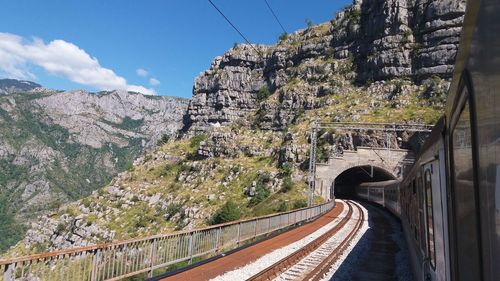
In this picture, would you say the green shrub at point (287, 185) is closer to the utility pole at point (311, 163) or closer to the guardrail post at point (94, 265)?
the utility pole at point (311, 163)

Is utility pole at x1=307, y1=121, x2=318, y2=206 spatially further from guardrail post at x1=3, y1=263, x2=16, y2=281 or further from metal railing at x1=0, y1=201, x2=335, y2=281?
guardrail post at x1=3, y1=263, x2=16, y2=281

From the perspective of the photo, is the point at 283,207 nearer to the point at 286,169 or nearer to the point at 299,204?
the point at 299,204

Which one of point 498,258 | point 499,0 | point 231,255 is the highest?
point 499,0

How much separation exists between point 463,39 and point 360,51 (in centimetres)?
10891

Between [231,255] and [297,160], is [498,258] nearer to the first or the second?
[231,255]

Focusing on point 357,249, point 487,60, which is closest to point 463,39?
point 487,60

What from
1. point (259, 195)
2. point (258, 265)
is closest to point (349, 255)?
point (258, 265)

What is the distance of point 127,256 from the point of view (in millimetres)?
11094

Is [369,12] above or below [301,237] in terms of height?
above

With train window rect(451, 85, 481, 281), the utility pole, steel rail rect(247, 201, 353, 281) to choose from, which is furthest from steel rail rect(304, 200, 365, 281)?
the utility pole

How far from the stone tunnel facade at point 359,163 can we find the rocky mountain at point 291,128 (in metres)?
3.12

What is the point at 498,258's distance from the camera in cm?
182

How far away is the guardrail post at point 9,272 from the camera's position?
279 inches

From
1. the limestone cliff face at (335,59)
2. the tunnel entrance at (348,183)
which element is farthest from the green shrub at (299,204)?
the limestone cliff face at (335,59)
